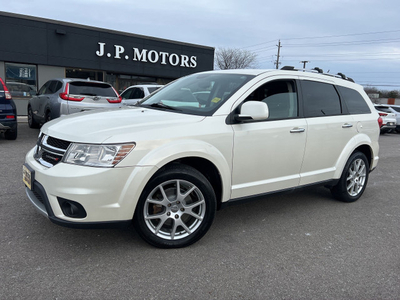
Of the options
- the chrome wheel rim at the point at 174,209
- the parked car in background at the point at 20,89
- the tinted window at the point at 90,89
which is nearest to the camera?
the chrome wheel rim at the point at 174,209

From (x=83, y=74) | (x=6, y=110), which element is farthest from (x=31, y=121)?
(x=83, y=74)

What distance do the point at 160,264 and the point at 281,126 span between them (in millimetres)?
1965

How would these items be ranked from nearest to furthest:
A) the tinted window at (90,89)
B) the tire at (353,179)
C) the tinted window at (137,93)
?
the tire at (353,179) < the tinted window at (90,89) < the tinted window at (137,93)

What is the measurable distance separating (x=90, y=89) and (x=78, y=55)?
10307 mm

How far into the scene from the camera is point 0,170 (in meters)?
5.58

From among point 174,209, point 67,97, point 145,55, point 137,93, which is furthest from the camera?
point 145,55

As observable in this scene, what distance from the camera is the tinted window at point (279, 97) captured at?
3.72m

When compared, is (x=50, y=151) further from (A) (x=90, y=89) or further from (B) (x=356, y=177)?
(A) (x=90, y=89)

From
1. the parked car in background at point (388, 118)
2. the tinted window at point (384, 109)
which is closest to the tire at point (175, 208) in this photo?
the parked car in background at point (388, 118)

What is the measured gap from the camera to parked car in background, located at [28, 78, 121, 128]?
875 cm

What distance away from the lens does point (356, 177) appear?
15.9ft

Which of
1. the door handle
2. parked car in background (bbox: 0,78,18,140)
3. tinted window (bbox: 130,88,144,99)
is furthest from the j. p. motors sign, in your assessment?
the door handle

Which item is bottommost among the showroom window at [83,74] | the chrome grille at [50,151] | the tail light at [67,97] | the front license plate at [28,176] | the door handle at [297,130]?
the front license plate at [28,176]

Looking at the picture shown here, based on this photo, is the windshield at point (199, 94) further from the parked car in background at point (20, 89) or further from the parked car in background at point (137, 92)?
the parked car in background at point (20, 89)
